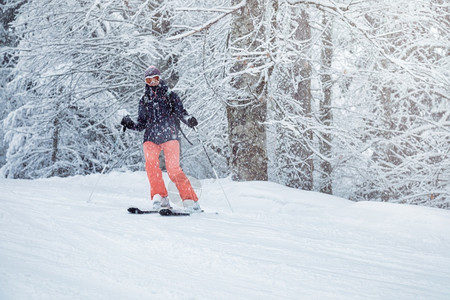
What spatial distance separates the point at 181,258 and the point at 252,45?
5.06 metres

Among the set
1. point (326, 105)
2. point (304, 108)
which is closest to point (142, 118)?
point (304, 108)

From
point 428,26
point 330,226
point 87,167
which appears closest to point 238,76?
point 330,226

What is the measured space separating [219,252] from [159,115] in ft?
8.08

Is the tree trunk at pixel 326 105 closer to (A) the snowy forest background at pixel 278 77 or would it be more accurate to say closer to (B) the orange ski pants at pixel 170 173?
(A) the snowy forest background at pixel 278 77

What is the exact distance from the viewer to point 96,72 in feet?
30.9

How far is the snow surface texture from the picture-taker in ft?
6.82

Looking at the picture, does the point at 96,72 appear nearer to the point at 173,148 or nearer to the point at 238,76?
the point at 238,76

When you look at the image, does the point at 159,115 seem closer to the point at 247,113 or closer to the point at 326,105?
the point at 247,113

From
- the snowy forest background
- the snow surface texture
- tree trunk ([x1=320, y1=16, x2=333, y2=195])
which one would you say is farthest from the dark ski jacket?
tree trunk ([x1=320, y1=16, x2=333, y2=195])

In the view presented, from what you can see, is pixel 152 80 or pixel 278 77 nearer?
pixel 152 80

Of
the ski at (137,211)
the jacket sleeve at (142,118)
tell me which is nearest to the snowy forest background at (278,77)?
the jacket sleeve at (142,118)

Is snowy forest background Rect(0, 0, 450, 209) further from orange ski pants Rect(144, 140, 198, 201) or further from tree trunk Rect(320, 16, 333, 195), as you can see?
orange ski pants Rect(144, 140, 198, 201)

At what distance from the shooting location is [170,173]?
15.8 ft

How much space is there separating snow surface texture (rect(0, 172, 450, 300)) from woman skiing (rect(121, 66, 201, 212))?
1.58ft
